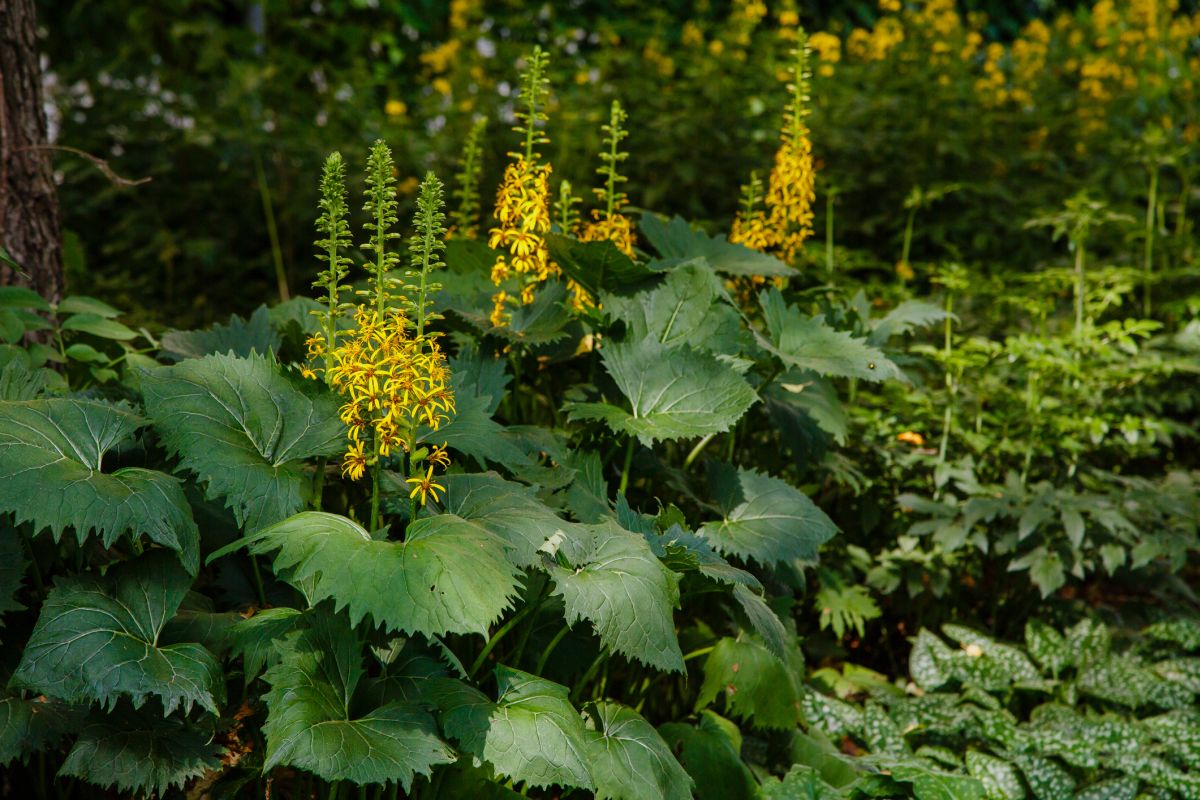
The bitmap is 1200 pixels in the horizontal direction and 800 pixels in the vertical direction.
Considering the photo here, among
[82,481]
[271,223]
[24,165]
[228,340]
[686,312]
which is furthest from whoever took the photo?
[271,223]

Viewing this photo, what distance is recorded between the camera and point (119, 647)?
1751mm

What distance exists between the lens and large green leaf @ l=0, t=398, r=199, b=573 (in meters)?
1.69

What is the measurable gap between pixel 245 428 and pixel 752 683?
129cm

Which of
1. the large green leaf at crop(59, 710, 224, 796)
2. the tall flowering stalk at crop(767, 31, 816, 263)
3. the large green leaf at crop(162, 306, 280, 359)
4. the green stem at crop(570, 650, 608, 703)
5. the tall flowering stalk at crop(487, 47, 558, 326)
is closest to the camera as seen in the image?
the large green leaf at crop(59, 710, 224, 796)

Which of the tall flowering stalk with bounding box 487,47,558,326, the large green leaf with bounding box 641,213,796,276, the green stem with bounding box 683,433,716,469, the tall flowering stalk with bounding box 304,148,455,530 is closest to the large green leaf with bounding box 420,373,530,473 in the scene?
the tall flowering stalk with bounding box 304,148,455,530

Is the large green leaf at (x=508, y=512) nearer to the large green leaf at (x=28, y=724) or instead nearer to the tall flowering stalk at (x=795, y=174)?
the large green leaf at (x=28, y=724)

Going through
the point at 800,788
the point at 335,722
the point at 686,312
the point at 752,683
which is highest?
the point at 686,312

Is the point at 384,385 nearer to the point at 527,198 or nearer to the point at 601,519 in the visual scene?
the point at 601,519

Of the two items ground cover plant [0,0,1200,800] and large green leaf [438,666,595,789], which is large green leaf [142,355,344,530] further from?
large green leaf [438,666,595,789]

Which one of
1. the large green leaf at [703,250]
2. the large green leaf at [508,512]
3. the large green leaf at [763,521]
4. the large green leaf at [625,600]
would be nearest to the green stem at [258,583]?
the large green leaf at [508,512]

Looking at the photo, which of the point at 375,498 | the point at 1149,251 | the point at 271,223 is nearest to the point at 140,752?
the point at 375,498

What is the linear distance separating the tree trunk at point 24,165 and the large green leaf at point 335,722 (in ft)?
5.50

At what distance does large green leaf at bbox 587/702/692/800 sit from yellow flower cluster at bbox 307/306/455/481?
675 mm

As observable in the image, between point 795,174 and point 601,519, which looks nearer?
point 601,519
